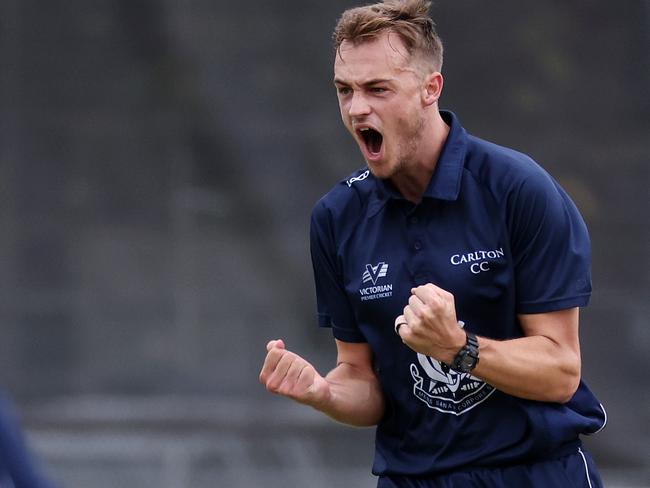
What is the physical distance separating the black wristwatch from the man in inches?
1.1

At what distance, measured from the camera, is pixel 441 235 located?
10.5 feet

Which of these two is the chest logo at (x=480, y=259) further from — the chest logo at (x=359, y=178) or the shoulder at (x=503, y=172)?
the chest logo at (x=359, y=178)

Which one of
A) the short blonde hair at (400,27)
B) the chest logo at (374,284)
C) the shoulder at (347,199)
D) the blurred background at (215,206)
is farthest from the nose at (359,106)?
the blurred background at (215,206)

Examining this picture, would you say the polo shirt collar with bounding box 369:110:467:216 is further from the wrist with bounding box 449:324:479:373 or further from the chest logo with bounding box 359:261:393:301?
the wrist with bounding box 449:324:479:373

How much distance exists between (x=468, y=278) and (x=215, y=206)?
69.5 inches

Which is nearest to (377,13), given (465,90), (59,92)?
(465,90)

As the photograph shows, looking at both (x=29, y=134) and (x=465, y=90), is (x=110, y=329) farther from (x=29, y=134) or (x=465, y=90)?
(x=465, y=90)

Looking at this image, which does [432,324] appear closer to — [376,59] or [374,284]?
[374,284]

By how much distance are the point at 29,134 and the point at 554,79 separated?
1.94m

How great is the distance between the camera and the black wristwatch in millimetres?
2939

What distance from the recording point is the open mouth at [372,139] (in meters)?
3.19

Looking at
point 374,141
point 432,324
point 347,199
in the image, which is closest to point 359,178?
point 347,199

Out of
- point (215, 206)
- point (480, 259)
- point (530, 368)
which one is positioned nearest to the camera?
point (530, 368)

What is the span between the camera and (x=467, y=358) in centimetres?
294
